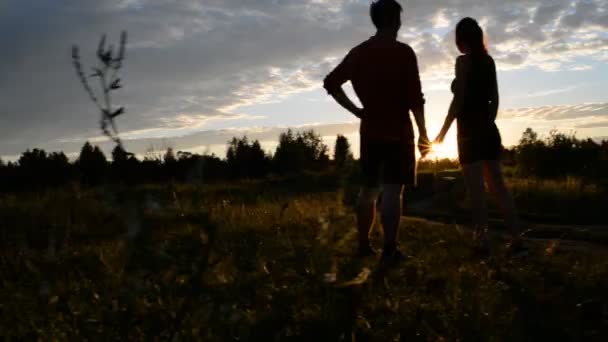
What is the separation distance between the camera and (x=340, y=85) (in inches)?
211

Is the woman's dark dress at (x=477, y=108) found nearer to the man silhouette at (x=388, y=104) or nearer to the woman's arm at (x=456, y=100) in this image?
the woman's arm at (x=456, y=100)

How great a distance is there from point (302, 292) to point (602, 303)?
203 centimetres

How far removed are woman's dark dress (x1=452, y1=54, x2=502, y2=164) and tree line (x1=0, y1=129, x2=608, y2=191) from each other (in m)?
1.45

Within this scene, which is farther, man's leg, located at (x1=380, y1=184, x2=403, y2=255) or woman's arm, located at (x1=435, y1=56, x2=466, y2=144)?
woman's arm, located at (x1=435, y1=56, x2=466, y2=144)

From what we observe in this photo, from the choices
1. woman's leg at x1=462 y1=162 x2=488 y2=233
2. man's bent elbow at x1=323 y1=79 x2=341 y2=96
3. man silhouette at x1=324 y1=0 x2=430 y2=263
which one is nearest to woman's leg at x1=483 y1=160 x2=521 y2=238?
woman's leg at x1=462 y1=162 x2=488 y2=233

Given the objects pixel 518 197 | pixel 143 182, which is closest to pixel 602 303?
pixel 143 182

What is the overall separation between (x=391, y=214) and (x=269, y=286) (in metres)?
2.16

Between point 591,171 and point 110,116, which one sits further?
point 591,171

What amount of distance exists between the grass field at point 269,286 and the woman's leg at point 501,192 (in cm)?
33

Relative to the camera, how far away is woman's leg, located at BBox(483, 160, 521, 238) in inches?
223

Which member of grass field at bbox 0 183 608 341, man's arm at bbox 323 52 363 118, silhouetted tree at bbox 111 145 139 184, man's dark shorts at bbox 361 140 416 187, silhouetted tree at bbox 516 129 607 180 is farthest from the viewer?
silhouetted tree at bbox 516 129 607 180

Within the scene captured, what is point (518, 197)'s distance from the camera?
1420 cm

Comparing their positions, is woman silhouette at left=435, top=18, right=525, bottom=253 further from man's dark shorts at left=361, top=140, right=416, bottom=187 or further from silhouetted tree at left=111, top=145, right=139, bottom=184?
silhouetted tree at left=111, top=145, right=139, bottom=184

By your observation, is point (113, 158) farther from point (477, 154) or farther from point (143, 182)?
point (477, 154)
